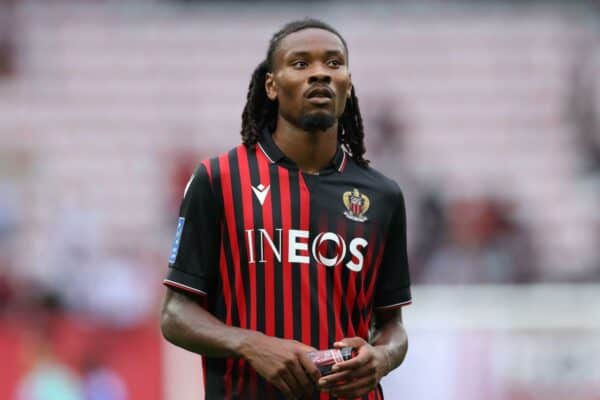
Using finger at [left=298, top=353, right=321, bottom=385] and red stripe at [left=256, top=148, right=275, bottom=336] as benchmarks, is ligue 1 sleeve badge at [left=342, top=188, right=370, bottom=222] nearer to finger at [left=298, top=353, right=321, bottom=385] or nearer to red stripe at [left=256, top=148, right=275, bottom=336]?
red stripe at [left=256, top=148, right=275, bottom=336]

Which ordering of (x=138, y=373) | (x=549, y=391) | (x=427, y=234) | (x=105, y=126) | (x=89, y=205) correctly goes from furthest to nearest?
(x=105, y=126) < (x=89, y=205) < (x=427, y=234) < (x=138, y=373) < (x=549, y=391)

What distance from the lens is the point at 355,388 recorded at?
3389mm

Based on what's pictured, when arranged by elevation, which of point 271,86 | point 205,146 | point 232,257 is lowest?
point 205,146

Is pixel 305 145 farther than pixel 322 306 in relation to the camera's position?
Yes

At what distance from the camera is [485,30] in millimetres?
13539

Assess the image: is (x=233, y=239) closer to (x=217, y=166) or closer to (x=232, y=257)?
(x=232, y=257)

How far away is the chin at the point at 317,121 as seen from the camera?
361cm

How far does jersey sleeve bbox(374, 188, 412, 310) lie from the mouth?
0.46 meters

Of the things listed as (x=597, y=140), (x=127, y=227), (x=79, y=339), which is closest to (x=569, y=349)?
(x=79, y=339)

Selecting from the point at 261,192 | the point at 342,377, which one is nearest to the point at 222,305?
the point at 261,192

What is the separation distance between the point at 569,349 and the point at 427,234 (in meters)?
2.77

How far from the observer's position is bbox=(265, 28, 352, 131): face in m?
3.61

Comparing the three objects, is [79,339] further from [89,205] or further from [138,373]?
[89,205]

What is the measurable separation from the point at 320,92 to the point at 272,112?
361 millimetres
